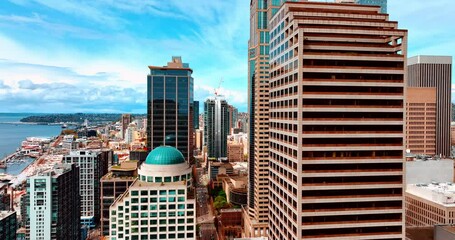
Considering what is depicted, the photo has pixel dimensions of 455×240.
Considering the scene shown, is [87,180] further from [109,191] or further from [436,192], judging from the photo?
[436,192]

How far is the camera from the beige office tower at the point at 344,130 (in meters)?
49.7

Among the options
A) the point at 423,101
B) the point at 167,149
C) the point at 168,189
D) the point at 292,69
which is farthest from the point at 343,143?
the point at 423,101

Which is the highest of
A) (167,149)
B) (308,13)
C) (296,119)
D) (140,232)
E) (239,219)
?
(308,13)

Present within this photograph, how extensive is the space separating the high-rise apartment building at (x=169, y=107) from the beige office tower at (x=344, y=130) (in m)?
126

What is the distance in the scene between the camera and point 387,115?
171 ft

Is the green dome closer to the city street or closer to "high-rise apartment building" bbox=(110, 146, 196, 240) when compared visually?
"high-rise apartment building" bbox=(110, 146, 196, 240)

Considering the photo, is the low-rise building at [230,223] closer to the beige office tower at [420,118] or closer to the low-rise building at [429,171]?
the low-rise building at [429,171]

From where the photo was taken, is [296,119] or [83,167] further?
[83,167]

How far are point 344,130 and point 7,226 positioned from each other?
99.6 m

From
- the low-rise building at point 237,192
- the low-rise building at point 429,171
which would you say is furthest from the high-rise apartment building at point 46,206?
the low-rise building at point 429,171

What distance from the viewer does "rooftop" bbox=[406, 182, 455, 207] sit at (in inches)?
4380

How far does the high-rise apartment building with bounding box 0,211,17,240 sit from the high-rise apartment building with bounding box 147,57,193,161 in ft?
252

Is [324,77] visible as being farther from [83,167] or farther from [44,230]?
[83,167]

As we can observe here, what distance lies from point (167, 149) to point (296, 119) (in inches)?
1926
